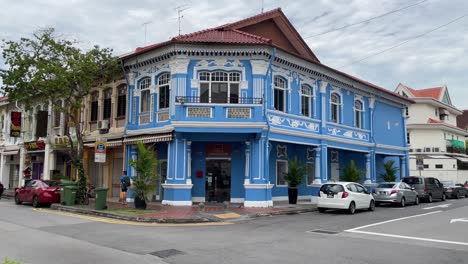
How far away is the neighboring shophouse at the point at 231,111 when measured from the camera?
67.4 ft

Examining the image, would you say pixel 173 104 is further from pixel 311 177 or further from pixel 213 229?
pixel 311 177

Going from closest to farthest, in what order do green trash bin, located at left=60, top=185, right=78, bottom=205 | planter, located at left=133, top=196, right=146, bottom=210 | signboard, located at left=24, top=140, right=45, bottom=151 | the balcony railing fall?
1. planter, located at left=133, top=196, right=146, bottom=210
2. the balcony railing
3. green trash bin, located at left=60, top=185, right=78, bottom=205
4. signboard, located at left=24, top=140, right=45, bottom=151

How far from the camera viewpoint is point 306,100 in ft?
81.6

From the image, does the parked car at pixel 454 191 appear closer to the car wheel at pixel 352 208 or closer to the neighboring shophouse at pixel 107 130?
the car wheel at pixel 352 208

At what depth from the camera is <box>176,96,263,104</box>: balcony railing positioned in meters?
20.5

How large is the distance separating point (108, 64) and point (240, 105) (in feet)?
26.6

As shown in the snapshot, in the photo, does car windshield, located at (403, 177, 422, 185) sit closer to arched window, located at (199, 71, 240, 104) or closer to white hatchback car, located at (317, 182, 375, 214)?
white hatchback car, located at (317, 182, 375, 214)

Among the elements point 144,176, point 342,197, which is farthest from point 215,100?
point 342,197

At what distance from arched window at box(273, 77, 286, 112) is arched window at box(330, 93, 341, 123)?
5250 mm

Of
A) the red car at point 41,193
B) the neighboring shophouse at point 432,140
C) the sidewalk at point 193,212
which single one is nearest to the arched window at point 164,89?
the sidewalk at point 193,212

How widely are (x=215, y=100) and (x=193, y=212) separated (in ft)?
19.5

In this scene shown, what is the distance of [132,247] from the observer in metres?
10.3

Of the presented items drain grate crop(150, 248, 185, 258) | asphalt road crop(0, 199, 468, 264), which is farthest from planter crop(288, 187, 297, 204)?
drain grate crop(150, 248, 185, 258)

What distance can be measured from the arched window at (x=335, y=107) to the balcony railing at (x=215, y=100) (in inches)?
314
